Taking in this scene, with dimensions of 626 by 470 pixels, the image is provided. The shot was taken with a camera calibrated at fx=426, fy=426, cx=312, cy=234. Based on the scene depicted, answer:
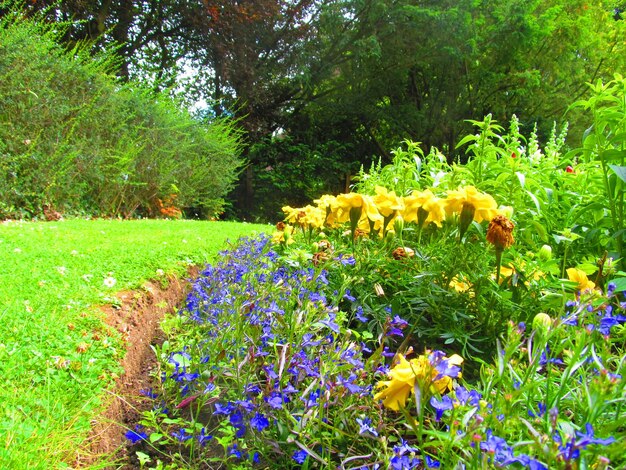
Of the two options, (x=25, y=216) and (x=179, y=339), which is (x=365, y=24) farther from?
(x=179, y=339)

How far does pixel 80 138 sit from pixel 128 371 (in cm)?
443

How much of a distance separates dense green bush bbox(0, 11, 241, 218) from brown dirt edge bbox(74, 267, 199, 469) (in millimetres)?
2831

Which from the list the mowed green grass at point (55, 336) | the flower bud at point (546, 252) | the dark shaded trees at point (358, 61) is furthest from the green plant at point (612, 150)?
the dark shaded trees at point (358, 61)

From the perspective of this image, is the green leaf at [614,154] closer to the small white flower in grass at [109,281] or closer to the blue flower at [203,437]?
the blue flower at [203,437]

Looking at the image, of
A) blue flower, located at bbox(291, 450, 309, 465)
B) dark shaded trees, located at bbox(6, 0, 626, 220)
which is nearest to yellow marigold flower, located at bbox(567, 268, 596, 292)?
blue flower, located at bbox(291, 450, 309, 465)

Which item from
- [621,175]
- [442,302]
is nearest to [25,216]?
[442,302]

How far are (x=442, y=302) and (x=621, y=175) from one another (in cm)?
Result: 60

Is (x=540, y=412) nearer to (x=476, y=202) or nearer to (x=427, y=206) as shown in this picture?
(x=476, y=202)

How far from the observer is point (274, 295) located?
4.25ft

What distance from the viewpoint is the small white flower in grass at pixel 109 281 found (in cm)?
206

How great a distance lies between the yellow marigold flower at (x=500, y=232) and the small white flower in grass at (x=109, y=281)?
1.72 metres

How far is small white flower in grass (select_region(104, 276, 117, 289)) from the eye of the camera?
2059 mm

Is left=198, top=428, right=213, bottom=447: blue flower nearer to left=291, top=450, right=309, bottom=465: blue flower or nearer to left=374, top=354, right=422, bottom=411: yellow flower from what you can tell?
left=291, top=450, right=309, bottom=465: blue flower

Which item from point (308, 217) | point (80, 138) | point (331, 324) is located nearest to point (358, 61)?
point (80, 138)
